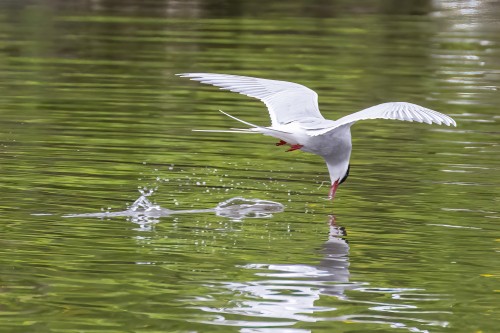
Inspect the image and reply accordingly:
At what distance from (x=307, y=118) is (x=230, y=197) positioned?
107 cm

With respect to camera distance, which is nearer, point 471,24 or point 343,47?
point 343,47

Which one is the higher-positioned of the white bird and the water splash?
the white bird

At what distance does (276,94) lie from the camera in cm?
1089

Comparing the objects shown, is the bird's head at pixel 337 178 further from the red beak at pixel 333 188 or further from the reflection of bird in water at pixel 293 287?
the reflection of bird in water at pixel 293 287

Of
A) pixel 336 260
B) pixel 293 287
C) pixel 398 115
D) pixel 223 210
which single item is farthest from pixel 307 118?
pixel 293 287

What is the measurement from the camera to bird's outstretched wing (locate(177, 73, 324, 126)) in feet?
34.5

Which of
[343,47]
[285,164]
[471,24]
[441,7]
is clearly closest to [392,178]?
[285,164]

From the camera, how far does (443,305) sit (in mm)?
8062

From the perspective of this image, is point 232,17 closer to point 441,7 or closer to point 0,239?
point 441,7

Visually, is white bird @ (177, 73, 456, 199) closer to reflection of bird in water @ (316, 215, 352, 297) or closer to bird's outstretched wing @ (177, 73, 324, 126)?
bird's outstretched wing @ (177, 73, 324, 126)

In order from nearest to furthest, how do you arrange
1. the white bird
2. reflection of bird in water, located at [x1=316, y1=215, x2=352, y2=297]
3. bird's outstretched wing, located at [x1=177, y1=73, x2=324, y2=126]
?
1. reflection of bird in water, located at [x1=316, y1=215, x2=352, y2=297]
2. the white bird
3. bird's outstretched wing, located at [x1=177, y1=73, x2=324, y2=126]

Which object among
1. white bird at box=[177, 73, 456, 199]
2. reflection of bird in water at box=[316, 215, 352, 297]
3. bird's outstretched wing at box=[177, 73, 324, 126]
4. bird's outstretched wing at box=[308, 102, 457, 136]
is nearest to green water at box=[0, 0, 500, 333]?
reflection of bird in water at box=[316, 215, 352, 297]

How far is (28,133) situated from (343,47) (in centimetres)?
1061

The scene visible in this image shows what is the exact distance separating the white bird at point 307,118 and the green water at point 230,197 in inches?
19.1
